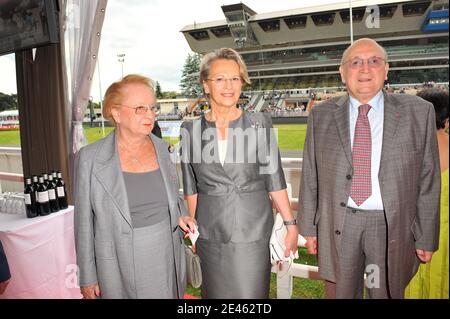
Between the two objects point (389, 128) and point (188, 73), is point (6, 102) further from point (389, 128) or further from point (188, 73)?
point (389, 128)

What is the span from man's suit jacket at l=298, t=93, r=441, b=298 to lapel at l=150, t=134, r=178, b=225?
2.03ft

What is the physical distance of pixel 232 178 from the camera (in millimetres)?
1496

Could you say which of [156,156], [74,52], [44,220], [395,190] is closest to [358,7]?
[395,190]

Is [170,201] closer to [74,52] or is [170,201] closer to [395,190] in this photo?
[395,190]

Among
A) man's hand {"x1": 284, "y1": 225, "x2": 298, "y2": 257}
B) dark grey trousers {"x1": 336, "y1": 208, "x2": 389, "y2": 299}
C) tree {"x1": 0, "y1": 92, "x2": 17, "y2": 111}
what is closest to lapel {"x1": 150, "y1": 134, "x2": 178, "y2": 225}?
man's hand {"x1": 284, "y1": 225, "x2": 298, "y2": 257}

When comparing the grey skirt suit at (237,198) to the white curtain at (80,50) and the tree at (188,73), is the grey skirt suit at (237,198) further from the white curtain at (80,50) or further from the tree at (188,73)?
the white curtain at (80,50)

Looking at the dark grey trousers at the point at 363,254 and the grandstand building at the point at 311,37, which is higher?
the grandstand building at the point at 311,37

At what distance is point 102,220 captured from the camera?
1413 millimetres

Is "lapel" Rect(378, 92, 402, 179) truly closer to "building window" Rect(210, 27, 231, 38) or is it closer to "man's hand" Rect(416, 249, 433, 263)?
"man's hand" Rect(416, 249, 433, 263)

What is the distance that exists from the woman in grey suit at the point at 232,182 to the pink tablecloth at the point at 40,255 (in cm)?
123

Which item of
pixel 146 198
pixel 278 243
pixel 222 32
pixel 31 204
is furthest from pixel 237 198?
pixel 222 32

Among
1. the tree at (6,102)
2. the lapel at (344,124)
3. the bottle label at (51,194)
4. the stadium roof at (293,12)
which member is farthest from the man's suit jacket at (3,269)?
the tree at (6,102)

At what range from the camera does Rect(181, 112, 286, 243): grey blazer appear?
1497mm

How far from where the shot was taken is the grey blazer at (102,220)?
4.62 ft
